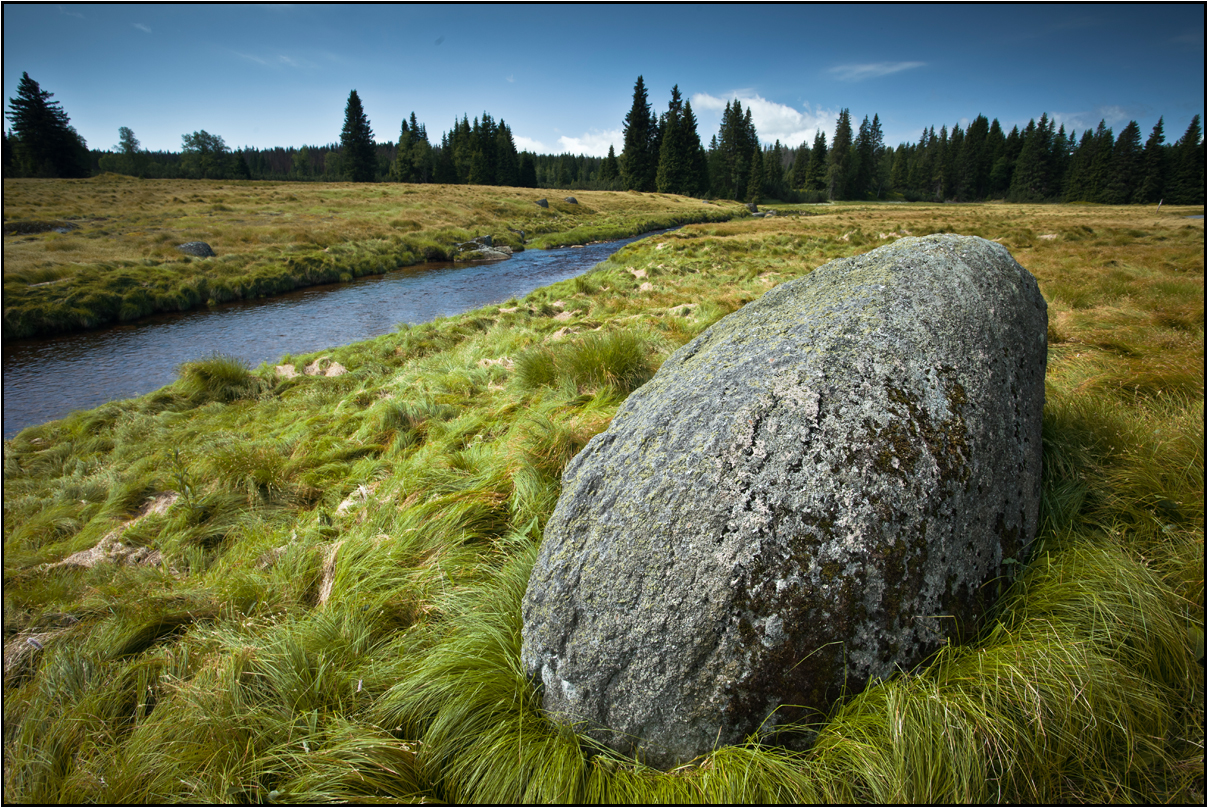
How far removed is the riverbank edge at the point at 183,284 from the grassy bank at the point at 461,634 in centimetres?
1183

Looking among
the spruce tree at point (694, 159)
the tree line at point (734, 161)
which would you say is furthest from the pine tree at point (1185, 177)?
the spruce tree at point (694, 159)

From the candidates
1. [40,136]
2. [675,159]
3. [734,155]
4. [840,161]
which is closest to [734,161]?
[734,155]

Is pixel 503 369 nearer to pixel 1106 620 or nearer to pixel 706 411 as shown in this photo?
pixel 706 411

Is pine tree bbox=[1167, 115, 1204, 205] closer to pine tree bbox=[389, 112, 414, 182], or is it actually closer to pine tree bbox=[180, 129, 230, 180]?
pine tree bbox=[389, 112, 414, 182]

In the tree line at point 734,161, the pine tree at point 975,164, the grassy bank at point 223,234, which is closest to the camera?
the grassy bank at point 223,234

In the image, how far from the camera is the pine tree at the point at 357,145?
6556 centimetres

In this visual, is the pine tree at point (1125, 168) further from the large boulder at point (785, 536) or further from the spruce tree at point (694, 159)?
the large boulder at point (785, 536)

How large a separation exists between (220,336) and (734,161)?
258ft

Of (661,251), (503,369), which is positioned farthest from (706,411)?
(661,251)

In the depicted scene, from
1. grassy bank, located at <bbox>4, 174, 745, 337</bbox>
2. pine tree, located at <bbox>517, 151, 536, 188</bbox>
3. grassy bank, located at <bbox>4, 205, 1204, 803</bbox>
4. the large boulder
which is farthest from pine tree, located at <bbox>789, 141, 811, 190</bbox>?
the large boulder

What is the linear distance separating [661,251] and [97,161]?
116779mm

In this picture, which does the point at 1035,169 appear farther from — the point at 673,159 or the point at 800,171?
the point at 673,159

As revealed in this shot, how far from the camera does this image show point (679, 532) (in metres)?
1.84

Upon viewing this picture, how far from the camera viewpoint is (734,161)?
76250 millimetres
